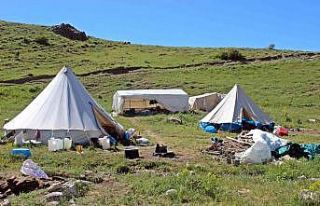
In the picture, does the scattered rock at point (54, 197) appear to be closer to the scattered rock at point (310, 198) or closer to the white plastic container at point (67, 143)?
the scattered rock at point (310, 198)

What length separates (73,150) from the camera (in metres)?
17.8

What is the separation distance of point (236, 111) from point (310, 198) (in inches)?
688

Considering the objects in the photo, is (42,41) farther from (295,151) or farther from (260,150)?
(260,150)

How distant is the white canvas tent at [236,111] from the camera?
2632 cm

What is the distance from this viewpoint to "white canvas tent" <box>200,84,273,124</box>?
86.4 feet

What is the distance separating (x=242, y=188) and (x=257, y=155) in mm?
4344

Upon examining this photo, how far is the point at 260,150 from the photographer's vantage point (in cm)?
1571

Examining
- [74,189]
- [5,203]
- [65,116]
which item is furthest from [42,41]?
[5,203]

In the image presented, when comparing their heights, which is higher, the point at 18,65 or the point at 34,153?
the point at 18,65

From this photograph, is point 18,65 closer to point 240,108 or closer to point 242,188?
point 240,108

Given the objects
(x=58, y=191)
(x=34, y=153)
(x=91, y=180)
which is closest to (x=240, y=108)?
(x=34, y=153)

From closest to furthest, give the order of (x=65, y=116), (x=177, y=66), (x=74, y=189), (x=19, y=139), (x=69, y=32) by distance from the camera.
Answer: (x=74, y=189)
(x=19, y=139)
(x=65, y=116)
(x=177, y=66)
(x=69, y=32)

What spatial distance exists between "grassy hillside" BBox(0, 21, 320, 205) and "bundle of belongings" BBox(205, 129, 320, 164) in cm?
63

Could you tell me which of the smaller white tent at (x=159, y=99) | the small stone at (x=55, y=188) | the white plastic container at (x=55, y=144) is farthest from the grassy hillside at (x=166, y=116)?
the smaller white tent at (x=159, y=99)
